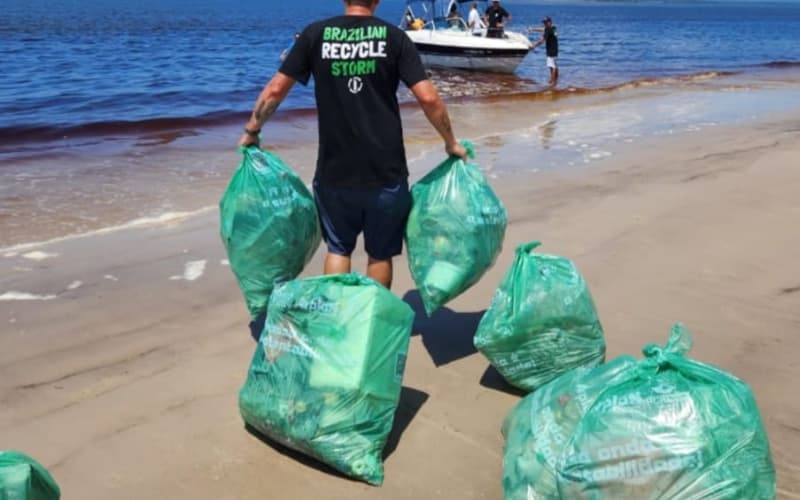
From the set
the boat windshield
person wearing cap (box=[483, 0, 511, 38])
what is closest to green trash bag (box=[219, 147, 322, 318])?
person wearing cap (box=[483, 0, 511, 38])

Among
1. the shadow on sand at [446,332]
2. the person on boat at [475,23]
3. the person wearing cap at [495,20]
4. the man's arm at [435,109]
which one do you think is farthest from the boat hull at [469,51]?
the man's arm at [435,109]

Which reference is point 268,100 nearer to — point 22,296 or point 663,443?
point 22,296

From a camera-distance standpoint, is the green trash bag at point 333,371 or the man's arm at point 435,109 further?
the man's arm at point 435,109

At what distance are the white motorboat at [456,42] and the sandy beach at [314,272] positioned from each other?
1289cm

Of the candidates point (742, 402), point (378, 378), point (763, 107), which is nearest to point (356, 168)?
point (378, 378)

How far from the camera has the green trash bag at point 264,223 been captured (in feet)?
11.2

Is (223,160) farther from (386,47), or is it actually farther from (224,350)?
(386,47)

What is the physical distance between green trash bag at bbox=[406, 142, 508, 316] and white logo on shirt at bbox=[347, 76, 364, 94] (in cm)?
54

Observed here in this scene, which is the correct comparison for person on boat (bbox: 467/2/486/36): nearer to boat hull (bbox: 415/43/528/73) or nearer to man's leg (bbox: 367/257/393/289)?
boat hull (bbox: 415/43/528/73)

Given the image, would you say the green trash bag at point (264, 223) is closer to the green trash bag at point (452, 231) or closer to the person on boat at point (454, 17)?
the green trash bag at point (452, 231)

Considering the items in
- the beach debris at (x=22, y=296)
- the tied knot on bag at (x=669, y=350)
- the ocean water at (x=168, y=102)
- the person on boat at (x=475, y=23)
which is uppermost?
the tied knot on bag at (x=669, y=350)

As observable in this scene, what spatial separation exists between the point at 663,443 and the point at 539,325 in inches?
39.8

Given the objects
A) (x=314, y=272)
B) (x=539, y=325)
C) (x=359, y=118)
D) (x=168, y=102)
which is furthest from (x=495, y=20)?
(x=539, y=325)

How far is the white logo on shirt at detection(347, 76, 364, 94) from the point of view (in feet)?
10.5
